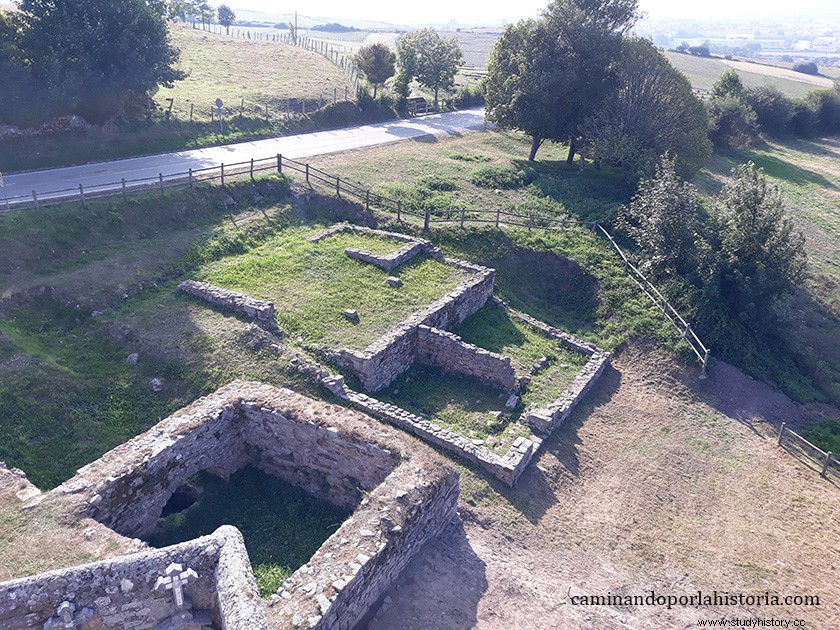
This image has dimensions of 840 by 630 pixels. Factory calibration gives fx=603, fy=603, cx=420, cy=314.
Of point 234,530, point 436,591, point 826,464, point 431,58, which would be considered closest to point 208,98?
point 431,58

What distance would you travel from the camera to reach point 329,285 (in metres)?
25.2

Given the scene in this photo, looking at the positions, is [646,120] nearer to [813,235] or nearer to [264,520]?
[813,235]

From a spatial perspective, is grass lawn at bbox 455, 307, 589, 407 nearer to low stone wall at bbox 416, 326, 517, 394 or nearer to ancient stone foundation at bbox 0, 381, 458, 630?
low stone wall at bbox 416, 326, 517, 394

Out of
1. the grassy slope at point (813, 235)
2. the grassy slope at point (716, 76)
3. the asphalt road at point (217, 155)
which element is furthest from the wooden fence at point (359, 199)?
the grassy slope at point (716, 76)

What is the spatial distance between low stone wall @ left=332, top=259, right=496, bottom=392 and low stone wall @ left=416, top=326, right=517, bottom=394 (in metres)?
0.48

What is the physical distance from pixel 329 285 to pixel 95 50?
20809 mm

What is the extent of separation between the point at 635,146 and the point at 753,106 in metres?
40.1

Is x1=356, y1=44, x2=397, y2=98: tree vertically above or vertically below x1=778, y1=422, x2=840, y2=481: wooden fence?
above

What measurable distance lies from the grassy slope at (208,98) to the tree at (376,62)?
2.37m

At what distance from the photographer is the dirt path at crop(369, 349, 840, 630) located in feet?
46.8

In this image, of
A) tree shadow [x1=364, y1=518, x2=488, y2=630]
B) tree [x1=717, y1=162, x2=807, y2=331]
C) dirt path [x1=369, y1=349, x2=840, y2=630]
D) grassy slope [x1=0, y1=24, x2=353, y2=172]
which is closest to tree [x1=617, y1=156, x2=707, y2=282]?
tree [x1=717, y1=162, x2=807, y2=331]

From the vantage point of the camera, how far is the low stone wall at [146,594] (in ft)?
33.3

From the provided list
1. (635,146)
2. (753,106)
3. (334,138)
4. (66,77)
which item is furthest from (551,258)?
(753,106)

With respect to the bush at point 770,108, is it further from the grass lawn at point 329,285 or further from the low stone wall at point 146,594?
the low stone wall at point 146,594
